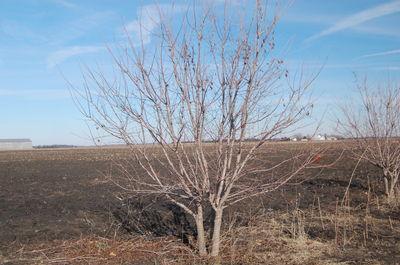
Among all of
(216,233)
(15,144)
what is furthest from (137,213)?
(15,144)

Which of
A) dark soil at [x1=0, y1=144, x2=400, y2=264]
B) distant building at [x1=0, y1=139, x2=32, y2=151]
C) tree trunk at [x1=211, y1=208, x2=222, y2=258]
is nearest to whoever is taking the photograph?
tree trunk at [x1=211, y1=208, x2=222, y2=258]

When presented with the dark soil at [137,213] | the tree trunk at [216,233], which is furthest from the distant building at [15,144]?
the tree trunk at [216,233]

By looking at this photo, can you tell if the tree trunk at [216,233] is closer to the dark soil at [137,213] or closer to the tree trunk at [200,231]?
the tree trunk at [200,231]

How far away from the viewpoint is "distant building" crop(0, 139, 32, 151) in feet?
418

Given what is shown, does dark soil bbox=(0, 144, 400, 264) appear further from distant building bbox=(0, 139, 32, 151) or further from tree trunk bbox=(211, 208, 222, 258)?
distant building bbox=(0, 139, 32, 151)

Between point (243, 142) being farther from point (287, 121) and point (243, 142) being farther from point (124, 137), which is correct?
point (124, 137)

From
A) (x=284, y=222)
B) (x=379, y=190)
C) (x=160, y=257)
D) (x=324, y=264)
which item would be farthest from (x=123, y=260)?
(x=379, y=190)

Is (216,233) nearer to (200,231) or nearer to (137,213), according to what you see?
(200,231)

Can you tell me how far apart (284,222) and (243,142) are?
302 cm

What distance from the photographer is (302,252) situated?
6469mm

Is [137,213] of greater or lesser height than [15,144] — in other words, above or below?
below

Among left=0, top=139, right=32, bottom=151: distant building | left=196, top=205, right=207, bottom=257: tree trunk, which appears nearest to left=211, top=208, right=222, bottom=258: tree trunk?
left=196, top=205, right=207, bottom=257: tree trunk

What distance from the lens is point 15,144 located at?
131625 mm

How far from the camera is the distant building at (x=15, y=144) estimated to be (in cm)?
12731
